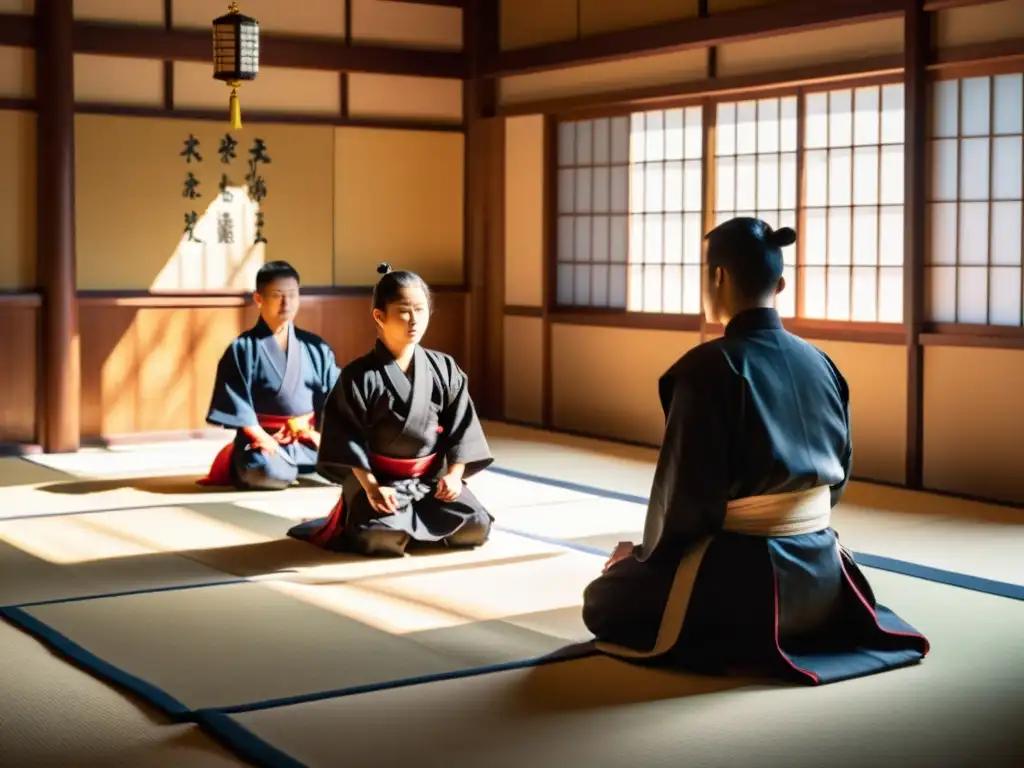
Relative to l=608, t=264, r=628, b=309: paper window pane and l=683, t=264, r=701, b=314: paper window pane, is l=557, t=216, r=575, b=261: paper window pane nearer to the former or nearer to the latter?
l=608, t=264, r=628, b=309: paper window pane

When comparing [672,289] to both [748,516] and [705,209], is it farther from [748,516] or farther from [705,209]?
[748,516]

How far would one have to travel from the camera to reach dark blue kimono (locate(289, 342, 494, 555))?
16.0ft

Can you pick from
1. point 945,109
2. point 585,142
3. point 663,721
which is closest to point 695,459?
point 663,721

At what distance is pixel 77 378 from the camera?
7652mm

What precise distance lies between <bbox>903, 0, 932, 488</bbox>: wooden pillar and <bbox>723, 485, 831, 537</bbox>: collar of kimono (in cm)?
300

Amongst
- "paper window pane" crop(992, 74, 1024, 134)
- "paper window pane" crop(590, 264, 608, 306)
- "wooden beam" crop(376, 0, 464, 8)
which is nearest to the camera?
"paper window pane" crop(992, 74, 1024, 134)

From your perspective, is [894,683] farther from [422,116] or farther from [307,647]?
[422,116]

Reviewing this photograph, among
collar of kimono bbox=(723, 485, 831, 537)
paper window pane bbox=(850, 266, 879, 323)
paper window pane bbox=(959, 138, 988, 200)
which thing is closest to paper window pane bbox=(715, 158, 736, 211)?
paper window pane bbox=(850, 266, 879, 323)

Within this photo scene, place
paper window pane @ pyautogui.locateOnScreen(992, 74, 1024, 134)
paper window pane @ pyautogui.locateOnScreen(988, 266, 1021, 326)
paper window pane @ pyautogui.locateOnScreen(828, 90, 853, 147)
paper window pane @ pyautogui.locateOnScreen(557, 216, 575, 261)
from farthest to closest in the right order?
1. paper window pane @ pyautogui.locateOnScreen(557, 216, 575, 261)
2. paper window pane @ pyautogui.locateOnScreen(828, 90, 853, 147)
3. paper window pane @ pyautogui.locateOnScreen(988, 266, 1021, 326)
4. paper window pane @ pyautogui.locateOnScreen(992, 74, 1024, 134)

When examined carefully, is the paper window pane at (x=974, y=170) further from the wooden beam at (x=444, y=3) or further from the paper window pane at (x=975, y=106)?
the wooden beam at (x=444, y=3)

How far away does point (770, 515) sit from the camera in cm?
356

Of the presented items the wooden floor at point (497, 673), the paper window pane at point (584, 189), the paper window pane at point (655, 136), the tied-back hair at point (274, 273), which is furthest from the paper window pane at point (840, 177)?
the tied-back hair at point (274, 273)

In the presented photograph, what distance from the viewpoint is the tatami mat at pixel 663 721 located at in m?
2.95

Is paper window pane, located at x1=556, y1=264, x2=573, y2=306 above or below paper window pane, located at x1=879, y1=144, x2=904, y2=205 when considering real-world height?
below
